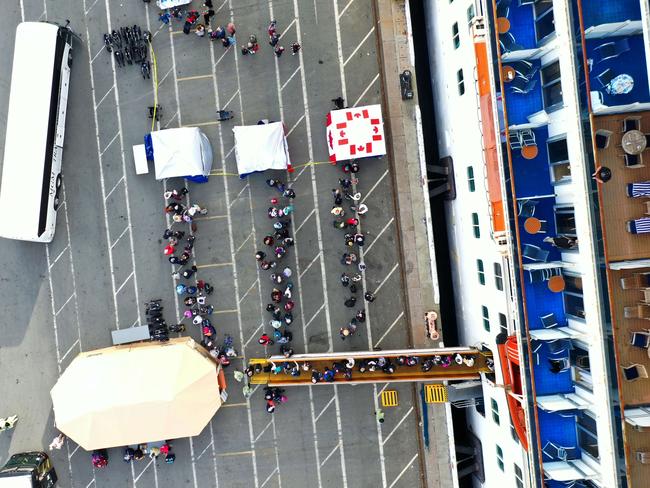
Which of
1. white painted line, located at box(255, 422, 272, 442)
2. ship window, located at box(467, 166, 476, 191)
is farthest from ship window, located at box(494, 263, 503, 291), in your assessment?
white painted line, located at box(255, 422, 272, 442)

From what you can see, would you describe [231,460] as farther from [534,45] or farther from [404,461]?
[534,45]

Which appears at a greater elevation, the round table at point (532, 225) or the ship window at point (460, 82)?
the ship window at point (460, 82)

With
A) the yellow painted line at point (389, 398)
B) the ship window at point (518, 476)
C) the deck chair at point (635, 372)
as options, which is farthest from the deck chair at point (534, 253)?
the yellow painted line at point (389, 398)

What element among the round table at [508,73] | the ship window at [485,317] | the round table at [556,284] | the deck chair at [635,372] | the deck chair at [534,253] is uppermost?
the round table at [508,73]

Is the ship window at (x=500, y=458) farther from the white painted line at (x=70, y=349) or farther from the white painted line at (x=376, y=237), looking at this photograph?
the white painted line at (x=70, y=349)

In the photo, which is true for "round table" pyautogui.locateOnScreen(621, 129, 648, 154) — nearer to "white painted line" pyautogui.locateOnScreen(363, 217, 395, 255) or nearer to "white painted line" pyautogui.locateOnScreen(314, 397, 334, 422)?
"white painted line" pyautogui.locateOnScreen(363, 217, 395, 255)

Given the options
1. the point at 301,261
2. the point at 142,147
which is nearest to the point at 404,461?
the point at 301,261
